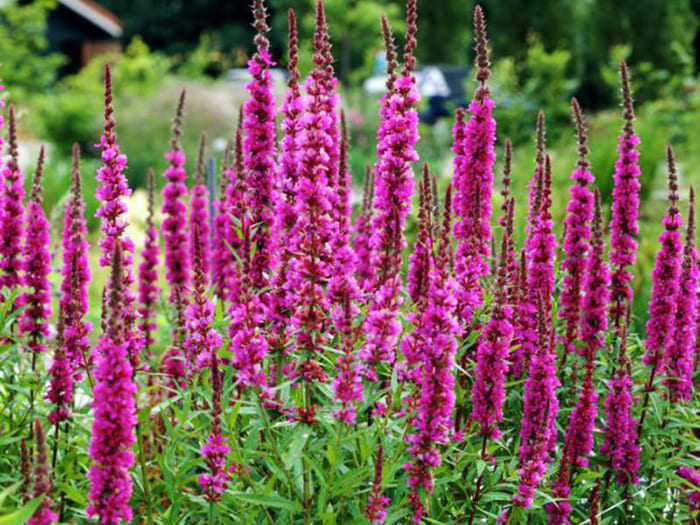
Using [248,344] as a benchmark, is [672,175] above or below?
above

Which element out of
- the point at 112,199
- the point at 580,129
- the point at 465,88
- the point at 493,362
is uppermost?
the point at 465,88

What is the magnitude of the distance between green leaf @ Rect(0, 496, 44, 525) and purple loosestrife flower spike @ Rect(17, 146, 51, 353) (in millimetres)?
1893

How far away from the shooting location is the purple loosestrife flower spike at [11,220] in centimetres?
434

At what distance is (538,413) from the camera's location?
11.9 ft

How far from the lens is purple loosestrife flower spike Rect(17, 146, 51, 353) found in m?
4.35

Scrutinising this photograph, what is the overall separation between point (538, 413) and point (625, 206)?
1.49m

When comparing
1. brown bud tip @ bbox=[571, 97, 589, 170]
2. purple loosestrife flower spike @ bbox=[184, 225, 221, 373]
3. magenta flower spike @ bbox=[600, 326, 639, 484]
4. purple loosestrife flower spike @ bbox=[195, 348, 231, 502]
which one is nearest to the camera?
purple loosestrife flower spike @ bbox=[195, 348, 231, 502]

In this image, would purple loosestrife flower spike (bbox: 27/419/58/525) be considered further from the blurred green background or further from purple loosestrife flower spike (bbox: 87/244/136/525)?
the blurred green background

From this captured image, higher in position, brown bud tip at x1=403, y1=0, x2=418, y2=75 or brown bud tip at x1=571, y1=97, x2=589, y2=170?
brown bud tip at x1=403, y1=0, x2=418, y2=75

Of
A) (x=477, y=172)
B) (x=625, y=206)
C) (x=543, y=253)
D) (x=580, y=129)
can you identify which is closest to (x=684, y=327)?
(x=625, y=206)

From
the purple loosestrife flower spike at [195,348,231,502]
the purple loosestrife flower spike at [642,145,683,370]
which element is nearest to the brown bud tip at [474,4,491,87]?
the purple loosestrife flower spike at [642,145,683,370]

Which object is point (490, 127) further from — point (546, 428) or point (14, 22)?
point (14, 22)

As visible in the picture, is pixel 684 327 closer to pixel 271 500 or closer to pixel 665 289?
pixel 665 289

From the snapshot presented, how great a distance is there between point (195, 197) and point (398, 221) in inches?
114
